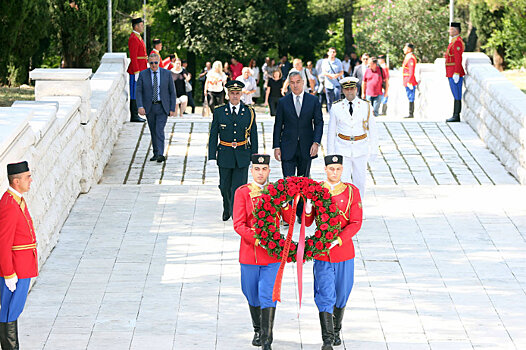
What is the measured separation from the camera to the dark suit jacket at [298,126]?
13.7m

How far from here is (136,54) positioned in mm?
20625

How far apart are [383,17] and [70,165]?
27.4m

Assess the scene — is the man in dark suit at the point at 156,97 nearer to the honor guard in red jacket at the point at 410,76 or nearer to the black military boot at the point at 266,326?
the black military boot at the point at 266,326

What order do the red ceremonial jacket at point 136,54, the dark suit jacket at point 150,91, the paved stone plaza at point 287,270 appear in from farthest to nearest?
the red ceremonial jacket at point 136,54 → the dark suit jacket at point 150,91 → the paved stone plaza at point 287,270

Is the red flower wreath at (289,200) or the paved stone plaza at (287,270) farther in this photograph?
the paved stone plaza at (287,270)

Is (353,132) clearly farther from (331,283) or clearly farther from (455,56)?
(455,56)

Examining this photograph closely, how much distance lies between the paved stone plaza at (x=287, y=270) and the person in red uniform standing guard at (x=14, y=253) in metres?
0.66

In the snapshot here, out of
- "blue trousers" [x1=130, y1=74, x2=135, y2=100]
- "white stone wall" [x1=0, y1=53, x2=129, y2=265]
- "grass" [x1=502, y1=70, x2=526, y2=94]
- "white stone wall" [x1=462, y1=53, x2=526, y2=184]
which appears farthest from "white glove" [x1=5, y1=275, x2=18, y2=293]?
"grass" [x1=502, y1=70, x2=526, y2=94]

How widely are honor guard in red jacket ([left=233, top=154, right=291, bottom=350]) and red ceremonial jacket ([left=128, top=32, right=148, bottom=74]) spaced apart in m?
11.6

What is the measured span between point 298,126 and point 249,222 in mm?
4475

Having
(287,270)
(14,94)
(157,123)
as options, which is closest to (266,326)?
(287,270)

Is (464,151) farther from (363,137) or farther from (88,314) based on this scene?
(88,314)

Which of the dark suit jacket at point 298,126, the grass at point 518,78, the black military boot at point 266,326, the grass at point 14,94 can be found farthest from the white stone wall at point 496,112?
the grass at point 14,94

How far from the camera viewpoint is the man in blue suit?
13.7m
